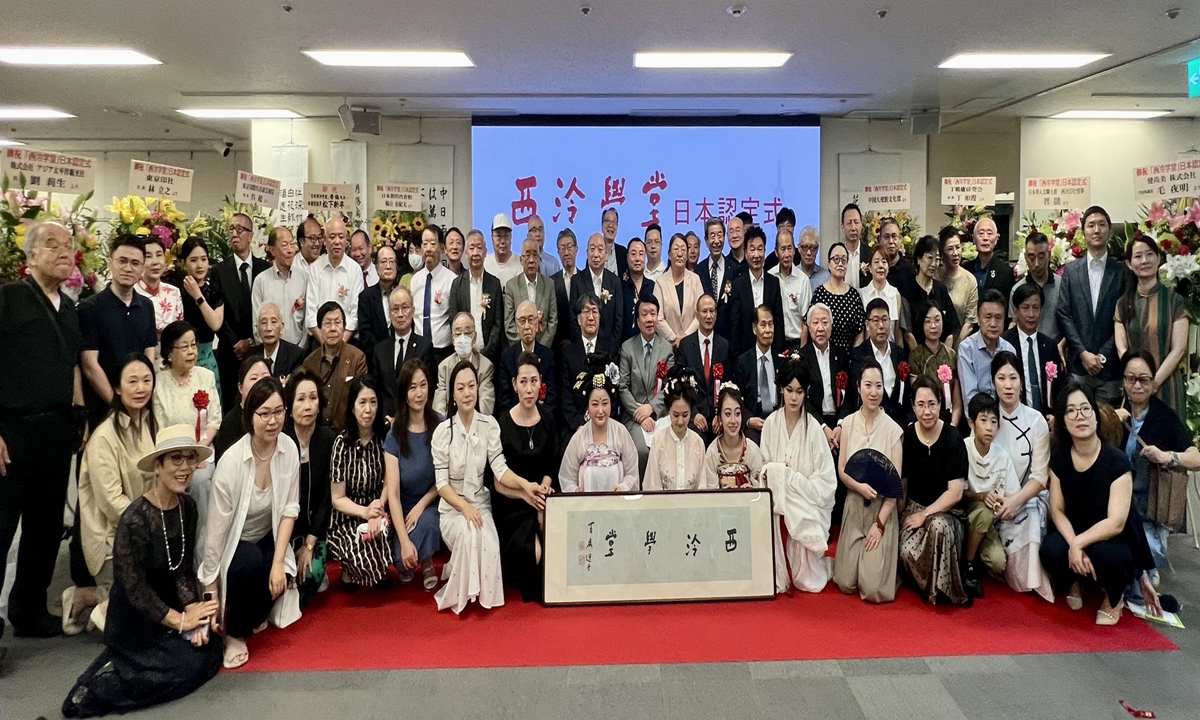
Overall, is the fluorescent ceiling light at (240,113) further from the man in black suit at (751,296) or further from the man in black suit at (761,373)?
the man in black suit at (761,373)

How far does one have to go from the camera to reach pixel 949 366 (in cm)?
492

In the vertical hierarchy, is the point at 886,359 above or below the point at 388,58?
below

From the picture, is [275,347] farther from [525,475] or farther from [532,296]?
[525,475]

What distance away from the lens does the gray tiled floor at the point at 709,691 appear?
2.88 meters

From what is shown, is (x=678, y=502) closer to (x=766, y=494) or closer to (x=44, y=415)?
(x=766, y=494)

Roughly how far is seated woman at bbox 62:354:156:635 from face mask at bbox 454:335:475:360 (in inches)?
73.6

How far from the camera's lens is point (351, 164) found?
359 inches

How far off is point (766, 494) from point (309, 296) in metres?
3.75

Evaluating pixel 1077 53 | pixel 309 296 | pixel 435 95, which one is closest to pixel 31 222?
pixel 309 296

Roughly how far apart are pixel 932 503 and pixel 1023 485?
0.47 m

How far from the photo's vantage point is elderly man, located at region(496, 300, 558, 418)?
4902mm

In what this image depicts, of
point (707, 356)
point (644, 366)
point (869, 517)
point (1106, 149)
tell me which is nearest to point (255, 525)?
point (644, 366)

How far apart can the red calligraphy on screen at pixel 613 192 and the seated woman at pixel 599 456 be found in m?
5.04

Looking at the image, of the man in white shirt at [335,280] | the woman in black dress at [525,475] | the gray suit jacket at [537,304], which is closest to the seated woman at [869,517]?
the woman in black dress at [525,475]
